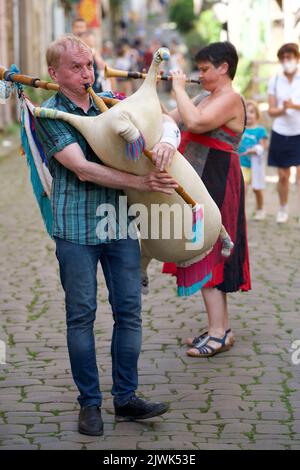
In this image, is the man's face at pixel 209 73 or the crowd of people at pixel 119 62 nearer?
the man's face at pixel 209 73

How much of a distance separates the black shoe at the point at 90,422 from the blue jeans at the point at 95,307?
0.06 meters

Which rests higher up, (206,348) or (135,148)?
(135,148)

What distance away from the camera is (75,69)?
482cm

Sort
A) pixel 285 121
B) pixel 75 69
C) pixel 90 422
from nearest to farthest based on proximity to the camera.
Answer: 1. pixel 75 69
2. pixel 90 422
3. pixel 285 121

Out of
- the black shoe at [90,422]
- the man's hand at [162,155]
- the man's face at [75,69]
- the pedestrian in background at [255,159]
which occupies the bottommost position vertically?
the black shoe at [90,422]

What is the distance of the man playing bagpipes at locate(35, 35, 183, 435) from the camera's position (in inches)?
189

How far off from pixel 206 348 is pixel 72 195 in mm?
1785

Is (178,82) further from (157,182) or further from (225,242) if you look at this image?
(157,182)

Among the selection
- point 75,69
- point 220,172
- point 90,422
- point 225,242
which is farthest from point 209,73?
point 90,422

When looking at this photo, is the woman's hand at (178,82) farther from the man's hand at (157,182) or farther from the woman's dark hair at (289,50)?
the woman's dark hair at (289,50)

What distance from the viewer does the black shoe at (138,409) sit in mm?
5031

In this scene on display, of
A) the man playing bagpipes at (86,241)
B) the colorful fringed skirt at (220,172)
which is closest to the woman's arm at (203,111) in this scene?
the colorful fringed skirt at (220,172)
